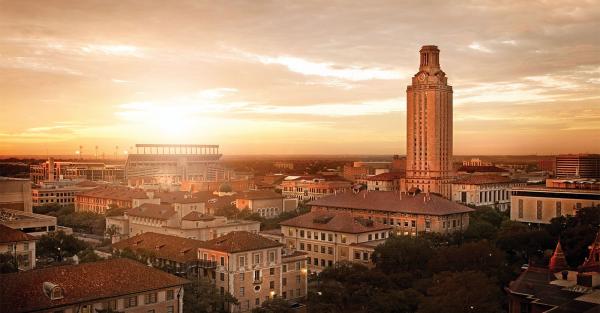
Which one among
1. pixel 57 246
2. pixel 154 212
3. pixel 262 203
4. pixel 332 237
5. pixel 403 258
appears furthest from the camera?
pixel 262 203

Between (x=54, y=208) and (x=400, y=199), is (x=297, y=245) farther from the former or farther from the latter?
(x=54, y=208)

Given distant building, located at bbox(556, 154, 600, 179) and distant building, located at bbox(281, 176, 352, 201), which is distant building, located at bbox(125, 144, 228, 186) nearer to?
distant building, located at bbox(281, 176, 352, 201)

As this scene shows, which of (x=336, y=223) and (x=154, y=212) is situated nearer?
(x=336, y=223)

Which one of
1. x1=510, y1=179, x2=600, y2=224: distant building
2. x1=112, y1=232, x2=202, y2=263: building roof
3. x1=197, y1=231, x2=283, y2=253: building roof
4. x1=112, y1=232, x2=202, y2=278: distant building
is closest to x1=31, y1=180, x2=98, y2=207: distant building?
x1=112, y1=232, x2=202, y2=263: building roof

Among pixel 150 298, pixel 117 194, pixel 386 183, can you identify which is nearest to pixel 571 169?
pixel 386 183

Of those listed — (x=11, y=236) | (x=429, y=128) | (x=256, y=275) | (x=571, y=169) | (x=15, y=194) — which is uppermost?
(x=429, y=128)

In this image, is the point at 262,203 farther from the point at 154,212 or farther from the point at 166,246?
the point at 166,246

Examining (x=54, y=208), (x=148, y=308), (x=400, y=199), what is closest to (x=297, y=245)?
(x=400, y=199)
